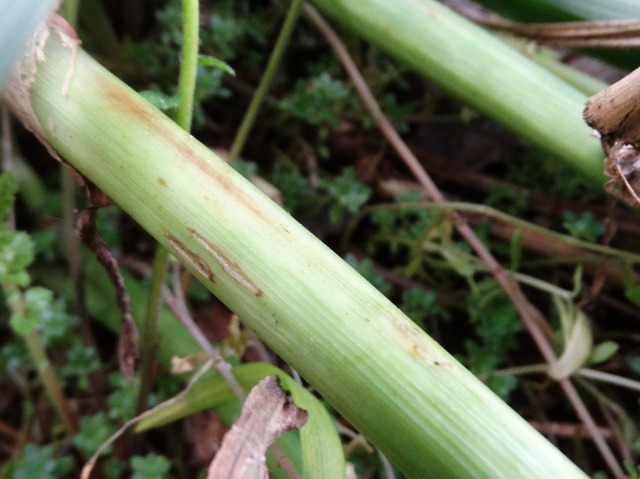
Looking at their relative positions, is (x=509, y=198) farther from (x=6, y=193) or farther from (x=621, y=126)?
(x=6, y=193)

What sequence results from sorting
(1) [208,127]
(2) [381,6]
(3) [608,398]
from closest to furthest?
1. (2) [381,6]
2. (3) [608,398]
3. (1) [208,127]

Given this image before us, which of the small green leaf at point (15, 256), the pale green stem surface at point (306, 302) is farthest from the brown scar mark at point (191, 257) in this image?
the small green leaf at point (15, 256)

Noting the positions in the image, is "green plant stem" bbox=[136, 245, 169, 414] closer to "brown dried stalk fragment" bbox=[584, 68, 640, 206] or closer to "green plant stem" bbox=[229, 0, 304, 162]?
"green plant stem" bbox=[229, 0, 304, 162]

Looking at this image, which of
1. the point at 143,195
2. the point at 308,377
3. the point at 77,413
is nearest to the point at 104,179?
the point at 143,195

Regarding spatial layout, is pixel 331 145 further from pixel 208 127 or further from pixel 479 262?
pixel 479 262

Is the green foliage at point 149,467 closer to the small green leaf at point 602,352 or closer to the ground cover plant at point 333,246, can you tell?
the ground cover plant at point 333,246

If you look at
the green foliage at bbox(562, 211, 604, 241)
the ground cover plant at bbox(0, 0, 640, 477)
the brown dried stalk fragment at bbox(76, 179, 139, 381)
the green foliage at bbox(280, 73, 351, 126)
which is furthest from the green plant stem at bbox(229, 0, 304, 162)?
the green foliage at bbox(562, 211, 604, 241)
